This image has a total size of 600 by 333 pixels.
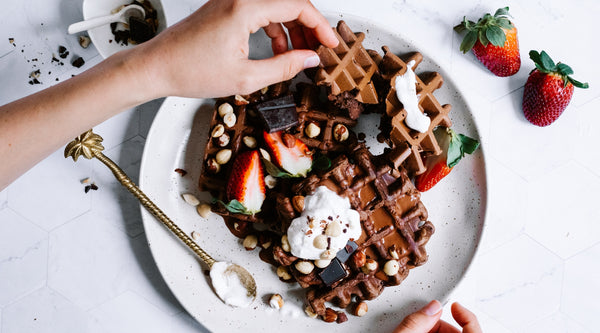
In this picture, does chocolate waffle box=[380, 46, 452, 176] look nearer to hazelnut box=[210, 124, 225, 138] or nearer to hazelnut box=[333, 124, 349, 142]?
hazelnut box=[333, 124, 349, 142]

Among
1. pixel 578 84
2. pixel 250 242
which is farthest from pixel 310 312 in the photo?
pixel 578 84

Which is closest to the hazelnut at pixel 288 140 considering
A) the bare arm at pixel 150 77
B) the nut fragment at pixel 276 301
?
the bare arm at pixel 150 77

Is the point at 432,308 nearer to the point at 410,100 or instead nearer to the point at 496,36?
the point at 410,100

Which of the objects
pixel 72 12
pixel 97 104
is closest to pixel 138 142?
pixel 97 104

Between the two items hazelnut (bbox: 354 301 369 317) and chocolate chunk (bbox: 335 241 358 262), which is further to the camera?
hazelnut (bbox: 354 301 369 317)

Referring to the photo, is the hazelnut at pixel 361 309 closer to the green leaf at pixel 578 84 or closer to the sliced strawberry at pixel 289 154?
the sliced strawberry at pixel 289 154

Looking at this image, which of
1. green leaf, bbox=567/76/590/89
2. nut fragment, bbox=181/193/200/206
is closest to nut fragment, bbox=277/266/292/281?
nut fragment, bbox=181/193/200/206
